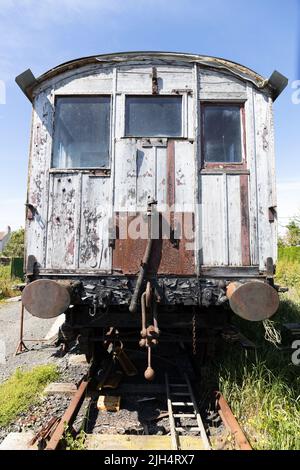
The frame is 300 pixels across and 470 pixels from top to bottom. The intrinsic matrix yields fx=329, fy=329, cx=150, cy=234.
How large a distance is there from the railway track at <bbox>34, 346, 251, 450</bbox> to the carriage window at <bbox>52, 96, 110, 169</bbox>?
285 centimetres

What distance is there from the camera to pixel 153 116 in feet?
13.4

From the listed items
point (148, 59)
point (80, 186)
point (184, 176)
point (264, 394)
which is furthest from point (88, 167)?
point (264, 394)

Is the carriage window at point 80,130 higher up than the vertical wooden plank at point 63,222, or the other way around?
the carriage window at point 80,130

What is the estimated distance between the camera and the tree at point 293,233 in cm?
2445

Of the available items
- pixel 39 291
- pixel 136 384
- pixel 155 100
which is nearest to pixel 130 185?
pixel 155 100

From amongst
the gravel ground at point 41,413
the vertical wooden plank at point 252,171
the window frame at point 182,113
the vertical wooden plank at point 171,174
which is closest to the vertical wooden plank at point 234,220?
the vertical wooden plank at point 252,171

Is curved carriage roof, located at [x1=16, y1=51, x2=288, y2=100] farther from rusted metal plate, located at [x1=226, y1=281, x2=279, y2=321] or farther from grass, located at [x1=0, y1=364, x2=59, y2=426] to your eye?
grass, located at [x1=0, y1=364, x2=59, y2=426]

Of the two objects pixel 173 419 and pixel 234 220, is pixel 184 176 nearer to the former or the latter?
pixel 234 220

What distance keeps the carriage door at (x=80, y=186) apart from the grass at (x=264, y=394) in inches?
83.5

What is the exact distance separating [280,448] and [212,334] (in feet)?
4.83

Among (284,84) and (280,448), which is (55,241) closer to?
(280,448)

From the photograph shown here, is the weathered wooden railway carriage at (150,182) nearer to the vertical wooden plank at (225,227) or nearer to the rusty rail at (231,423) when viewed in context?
the vertical wooden plank at (225,227)

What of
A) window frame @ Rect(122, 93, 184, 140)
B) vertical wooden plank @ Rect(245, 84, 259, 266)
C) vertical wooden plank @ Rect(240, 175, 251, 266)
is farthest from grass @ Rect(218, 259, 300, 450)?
window frame @ Rect(122, 93, 184, 140)

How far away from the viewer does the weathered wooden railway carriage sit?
3775 millimetres
